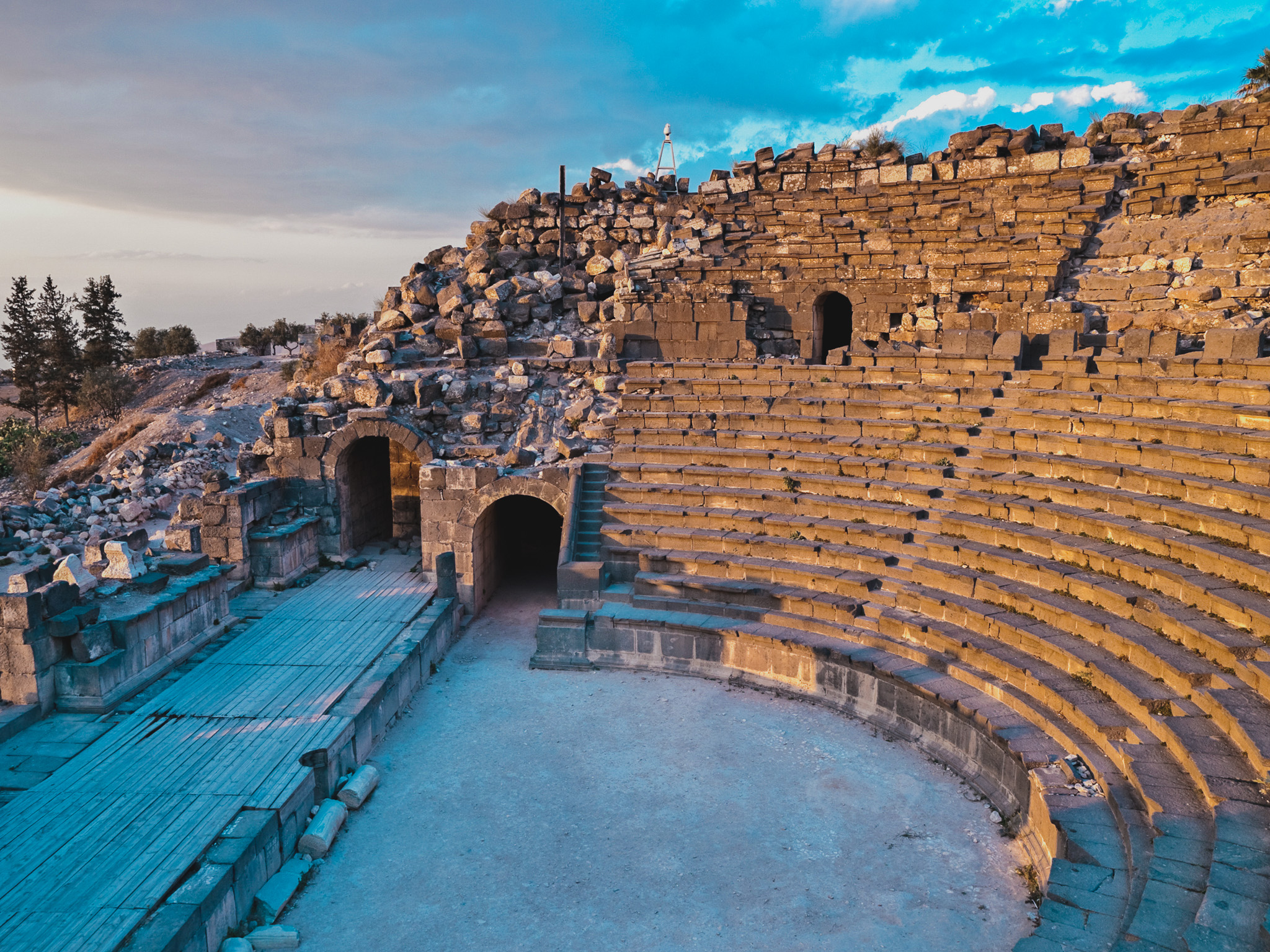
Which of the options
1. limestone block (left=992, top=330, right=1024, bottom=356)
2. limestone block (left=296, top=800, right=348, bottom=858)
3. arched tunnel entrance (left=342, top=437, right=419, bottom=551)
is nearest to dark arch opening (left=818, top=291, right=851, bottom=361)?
limestone block (left=992, top=330, right=1024, bottom=356)

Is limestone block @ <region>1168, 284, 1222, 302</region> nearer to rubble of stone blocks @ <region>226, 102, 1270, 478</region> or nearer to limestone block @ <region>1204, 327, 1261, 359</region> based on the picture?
rubble of stone blocks @ <region>226, 102, 1270, 478</region>

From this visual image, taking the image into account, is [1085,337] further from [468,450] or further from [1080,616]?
[468,450]

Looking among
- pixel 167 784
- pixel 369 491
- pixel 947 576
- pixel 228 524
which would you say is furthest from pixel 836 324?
pixel 167 784

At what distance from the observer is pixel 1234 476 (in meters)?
9.86

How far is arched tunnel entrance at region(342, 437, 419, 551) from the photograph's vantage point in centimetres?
1748

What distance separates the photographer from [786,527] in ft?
43.4

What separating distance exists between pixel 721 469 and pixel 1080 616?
19.9ft

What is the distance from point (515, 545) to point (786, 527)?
6751 mm

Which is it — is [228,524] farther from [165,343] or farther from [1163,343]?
[165,343]

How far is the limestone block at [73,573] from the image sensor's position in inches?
411

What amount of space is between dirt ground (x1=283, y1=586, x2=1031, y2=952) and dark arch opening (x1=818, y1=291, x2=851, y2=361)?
10.8 meters

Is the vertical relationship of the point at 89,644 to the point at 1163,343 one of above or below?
below

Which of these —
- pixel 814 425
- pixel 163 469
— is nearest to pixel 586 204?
pixel 814 425

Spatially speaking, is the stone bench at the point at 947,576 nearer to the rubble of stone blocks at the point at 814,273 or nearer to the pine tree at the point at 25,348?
the rubble of stone blocks at the point at 814,273
